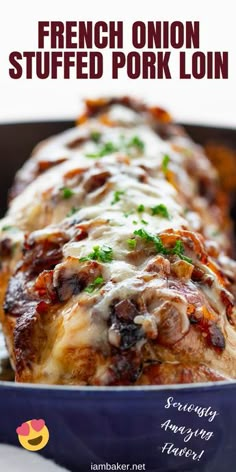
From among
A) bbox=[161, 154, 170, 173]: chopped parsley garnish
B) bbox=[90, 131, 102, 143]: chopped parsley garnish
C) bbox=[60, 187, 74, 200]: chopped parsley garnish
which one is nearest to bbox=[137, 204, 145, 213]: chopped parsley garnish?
bbox=[60, 187, 74, 200]: chopped parsley garnish

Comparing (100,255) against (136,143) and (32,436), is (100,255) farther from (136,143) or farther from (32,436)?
(136,143)

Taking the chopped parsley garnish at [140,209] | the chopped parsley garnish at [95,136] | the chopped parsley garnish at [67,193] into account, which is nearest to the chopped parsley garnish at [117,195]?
the chopped parsley garnish at [140,209]

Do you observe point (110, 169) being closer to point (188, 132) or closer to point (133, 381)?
point (133, 381)

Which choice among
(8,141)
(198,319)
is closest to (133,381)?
(198,319)

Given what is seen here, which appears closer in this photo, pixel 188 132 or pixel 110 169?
pixel 110 169

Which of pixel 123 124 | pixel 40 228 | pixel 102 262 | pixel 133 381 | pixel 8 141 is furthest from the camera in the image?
pixel 8 141

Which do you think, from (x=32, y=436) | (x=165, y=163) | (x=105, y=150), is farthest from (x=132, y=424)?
(x=105, y=150)

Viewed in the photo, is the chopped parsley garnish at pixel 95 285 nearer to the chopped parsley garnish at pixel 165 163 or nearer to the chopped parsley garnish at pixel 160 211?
the chopped parsley garnish at pixel 160 211

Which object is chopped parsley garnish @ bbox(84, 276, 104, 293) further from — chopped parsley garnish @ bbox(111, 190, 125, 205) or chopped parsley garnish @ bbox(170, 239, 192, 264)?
chopped parsley garnish @ bbox(111, 190, 125, 205)
